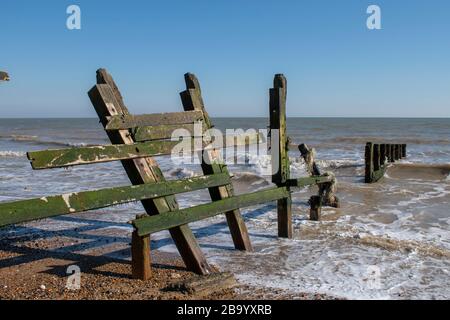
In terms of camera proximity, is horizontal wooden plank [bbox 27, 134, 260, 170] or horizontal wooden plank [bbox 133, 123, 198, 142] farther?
horizontal wooden plank [bbox 133, 123, 198, 142]

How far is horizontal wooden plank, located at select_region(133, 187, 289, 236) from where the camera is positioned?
482 centimetres

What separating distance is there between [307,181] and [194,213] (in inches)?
126

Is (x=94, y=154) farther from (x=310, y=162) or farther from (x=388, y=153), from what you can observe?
(x=388, y=153)

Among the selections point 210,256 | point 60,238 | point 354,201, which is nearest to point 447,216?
point 354,201

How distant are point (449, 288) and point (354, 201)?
250 inches

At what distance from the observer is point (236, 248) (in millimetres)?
6934

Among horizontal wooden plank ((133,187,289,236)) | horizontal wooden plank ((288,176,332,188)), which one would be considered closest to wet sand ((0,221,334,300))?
horizontal wooden plank ((133,187,289,236))

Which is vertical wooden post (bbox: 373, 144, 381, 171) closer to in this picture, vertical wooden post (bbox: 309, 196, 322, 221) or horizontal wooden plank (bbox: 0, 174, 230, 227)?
vertical wooden post (bbox: 309, 196, 322, 221)

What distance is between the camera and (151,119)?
5195 mm

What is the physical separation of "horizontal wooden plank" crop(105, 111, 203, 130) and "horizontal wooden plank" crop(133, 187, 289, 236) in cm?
102

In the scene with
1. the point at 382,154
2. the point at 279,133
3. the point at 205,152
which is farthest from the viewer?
the point at 382,154

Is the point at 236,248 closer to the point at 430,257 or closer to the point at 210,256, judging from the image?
the point at 210,256

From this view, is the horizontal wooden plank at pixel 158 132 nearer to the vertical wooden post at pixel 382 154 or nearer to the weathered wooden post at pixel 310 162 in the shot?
the weathered wooden post at pixel 310 162

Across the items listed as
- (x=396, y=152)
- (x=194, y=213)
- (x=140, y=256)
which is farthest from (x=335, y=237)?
(x=396, y=152)
